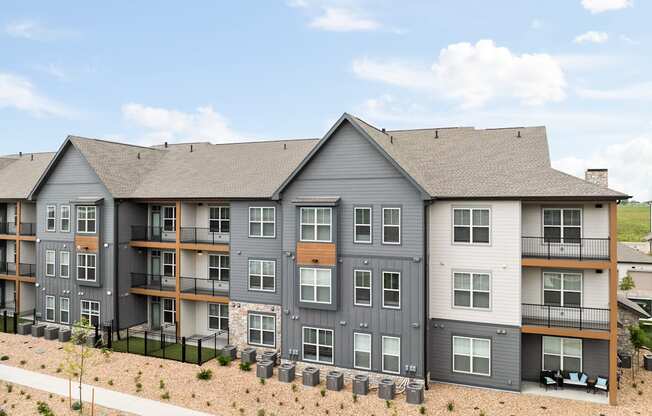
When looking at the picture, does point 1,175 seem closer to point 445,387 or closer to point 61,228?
point 61,228

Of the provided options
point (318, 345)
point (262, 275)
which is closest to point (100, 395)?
point (262, 275)

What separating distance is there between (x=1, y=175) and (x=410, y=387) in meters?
36.8

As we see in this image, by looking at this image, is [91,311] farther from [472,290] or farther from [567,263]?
[567,263]

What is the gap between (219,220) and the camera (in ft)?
85.5

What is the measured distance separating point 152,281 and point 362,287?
15.8 meters

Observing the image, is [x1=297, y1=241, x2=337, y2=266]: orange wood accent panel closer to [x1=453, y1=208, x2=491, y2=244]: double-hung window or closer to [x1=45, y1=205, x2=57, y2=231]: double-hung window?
[x1=453, y1=208, x2=491, y2=244]: double-hung window

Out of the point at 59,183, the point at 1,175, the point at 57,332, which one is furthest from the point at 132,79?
the point at 57,332

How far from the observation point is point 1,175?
114ft

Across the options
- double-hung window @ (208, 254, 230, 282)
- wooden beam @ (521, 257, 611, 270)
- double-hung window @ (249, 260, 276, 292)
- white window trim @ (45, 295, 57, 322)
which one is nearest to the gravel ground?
double-hung window @ (249, 260, 276, 292)

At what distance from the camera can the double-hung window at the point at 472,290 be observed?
62.0ft

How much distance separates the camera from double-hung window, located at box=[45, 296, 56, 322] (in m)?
28.1

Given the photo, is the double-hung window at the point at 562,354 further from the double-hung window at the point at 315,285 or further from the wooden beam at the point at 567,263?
the double-hung window at the point at 315,285

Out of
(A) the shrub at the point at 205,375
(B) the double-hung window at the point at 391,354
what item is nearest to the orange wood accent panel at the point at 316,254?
(B) the double-hung window at the point at 391,354

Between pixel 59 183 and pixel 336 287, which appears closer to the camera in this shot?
pixel 336 287
